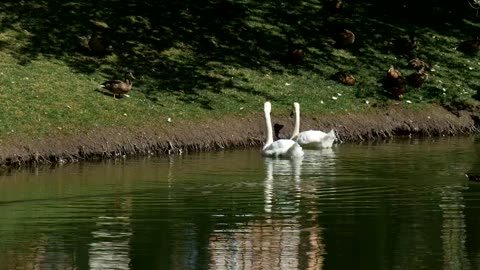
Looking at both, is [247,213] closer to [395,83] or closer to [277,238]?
[277,238]

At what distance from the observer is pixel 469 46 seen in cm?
4031

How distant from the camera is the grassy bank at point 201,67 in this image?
30266mm

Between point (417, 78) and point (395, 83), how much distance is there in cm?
105

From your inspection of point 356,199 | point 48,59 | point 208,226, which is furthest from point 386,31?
point 208,226

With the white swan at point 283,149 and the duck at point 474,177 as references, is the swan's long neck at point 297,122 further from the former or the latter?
the duck at point 474,177

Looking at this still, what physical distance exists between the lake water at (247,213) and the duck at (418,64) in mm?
8902

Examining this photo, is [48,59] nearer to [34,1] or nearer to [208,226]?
[34,1]

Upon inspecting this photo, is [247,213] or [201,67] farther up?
[201,67]

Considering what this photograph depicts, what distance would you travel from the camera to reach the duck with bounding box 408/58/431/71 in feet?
124

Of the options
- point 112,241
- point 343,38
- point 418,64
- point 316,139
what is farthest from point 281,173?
point 343,38

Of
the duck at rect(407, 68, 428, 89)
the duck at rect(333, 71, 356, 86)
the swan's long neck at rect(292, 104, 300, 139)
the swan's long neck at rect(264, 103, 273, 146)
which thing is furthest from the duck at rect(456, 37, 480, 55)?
the swan's long neck at rect(264, 103, 273, 146)

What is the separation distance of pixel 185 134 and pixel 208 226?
11.2m

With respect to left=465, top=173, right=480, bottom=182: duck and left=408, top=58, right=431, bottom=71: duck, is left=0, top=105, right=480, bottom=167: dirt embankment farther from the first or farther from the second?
left=465, top=173, right=480, bottom=182: duck

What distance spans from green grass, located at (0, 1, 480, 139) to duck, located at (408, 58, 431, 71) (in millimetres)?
346
